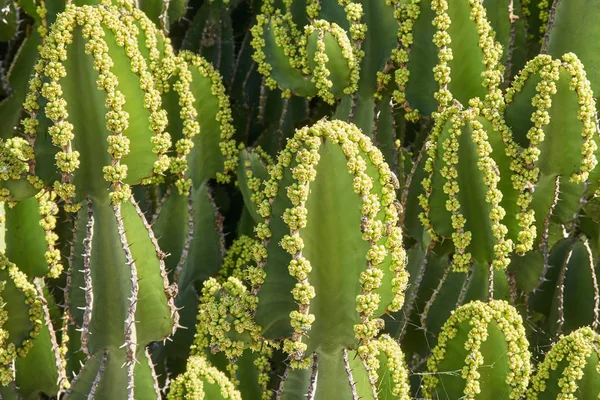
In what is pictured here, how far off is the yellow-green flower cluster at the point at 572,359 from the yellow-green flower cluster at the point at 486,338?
2.5 inches

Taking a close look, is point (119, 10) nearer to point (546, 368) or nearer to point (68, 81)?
point (68, 81)

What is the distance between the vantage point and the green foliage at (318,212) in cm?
155

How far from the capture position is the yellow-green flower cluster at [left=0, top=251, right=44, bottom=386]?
5.98 ft

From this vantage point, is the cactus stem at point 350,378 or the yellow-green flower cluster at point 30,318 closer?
the cactus stem at point 350,378

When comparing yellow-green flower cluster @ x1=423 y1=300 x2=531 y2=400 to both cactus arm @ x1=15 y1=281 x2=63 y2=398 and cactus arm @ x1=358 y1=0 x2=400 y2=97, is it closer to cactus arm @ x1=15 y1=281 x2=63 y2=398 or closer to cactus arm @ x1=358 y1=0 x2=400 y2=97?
cactus arm @ x1=358 y1=0 x2=400 y2=97

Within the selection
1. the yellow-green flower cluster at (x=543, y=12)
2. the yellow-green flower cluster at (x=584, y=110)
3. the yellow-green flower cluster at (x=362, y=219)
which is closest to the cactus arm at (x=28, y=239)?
the yellow-green flower cluster at (x=362, y=219)

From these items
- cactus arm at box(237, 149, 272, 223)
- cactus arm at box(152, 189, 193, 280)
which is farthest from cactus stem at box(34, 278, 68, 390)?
cactus arm at box(237, 149, 272, 223)

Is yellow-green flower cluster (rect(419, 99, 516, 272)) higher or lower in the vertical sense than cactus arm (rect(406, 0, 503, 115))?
lower

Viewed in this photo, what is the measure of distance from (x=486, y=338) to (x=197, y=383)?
2.05ft

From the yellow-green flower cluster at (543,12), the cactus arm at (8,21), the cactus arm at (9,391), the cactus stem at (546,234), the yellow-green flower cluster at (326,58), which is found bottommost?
the cactus arm at (9,391)

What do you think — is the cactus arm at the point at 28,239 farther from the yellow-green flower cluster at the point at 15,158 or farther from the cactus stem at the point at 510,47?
the cactus stem at the point at 510,47

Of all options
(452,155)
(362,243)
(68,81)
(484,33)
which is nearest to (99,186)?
(68,81)

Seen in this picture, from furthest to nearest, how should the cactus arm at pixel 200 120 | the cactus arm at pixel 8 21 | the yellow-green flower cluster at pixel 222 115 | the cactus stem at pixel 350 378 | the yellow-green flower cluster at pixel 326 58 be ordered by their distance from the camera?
the cactus arm at pixel 8 21 → the yellow-green flower cluster at pixel 222 115 → the cactus arm at pixel 200 120 → the yellow-green flower cluster at pixel 326 58 → the cactus stem at pixel 350 378

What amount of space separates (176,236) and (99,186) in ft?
1.58
